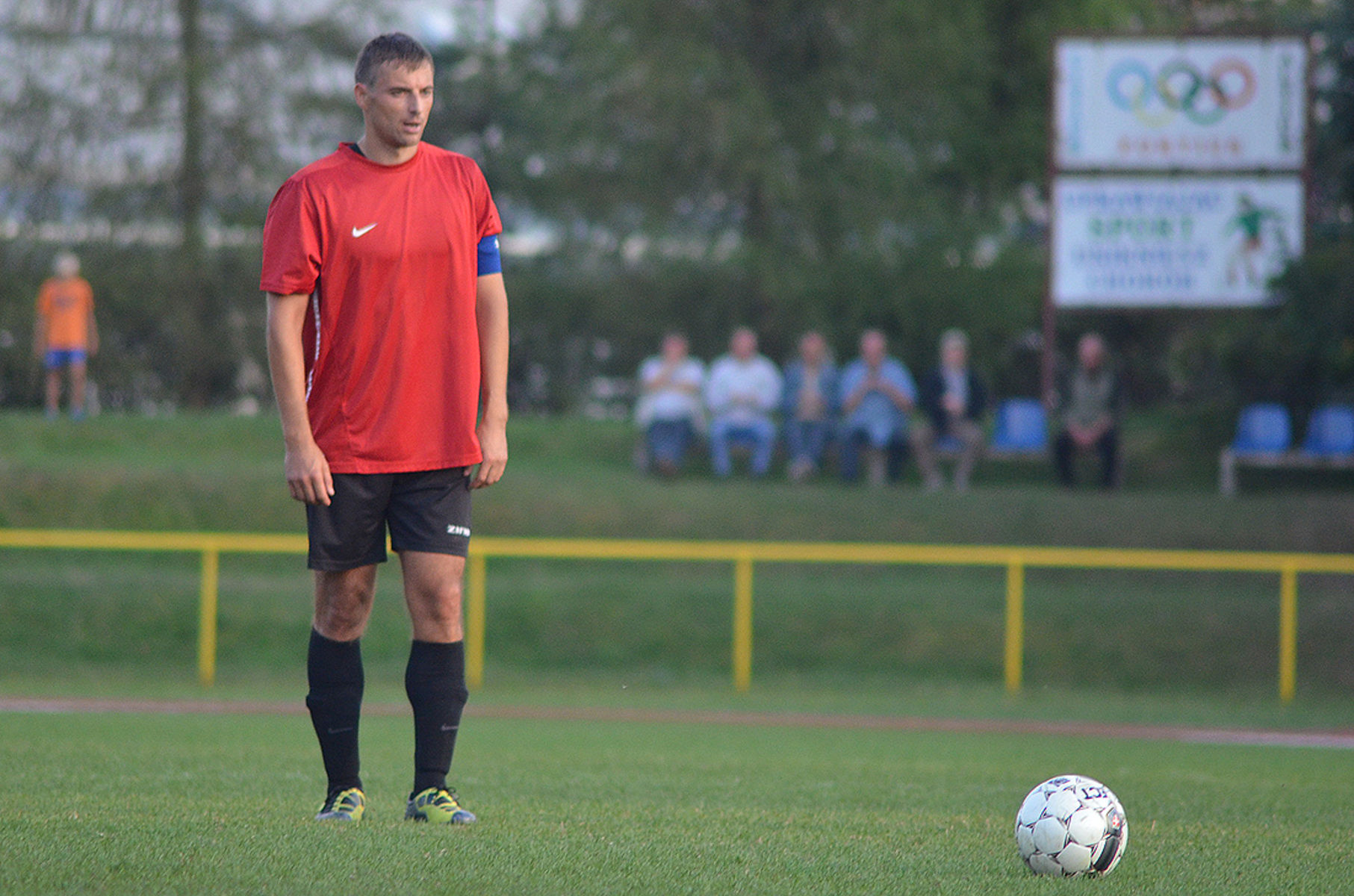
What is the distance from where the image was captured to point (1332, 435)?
18609 mm

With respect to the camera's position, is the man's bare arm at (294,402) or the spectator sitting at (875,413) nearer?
the man's bare arm at (294,402)

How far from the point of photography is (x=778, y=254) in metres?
26.2

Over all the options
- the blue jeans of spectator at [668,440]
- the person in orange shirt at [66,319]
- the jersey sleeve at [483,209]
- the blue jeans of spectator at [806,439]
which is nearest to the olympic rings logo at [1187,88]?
the blue jeans of spectator at [806,439]

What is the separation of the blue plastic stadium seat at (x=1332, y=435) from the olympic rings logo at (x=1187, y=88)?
3658 millimetres

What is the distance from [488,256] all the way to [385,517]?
841 mm

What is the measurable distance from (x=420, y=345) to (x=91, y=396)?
21.3 m

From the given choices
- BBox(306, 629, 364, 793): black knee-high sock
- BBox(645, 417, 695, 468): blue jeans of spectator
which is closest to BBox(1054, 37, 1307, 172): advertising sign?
BBox(645, 417, 695, 468): blue jeans of spectator

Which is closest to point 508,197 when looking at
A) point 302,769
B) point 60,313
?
point 60,313

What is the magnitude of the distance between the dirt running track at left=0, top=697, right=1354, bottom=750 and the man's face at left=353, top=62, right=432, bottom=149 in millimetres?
6988

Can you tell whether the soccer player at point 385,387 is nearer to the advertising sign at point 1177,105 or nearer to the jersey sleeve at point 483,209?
the jersey sleeve at point 483,209

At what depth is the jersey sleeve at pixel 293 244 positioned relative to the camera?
15.4 ft

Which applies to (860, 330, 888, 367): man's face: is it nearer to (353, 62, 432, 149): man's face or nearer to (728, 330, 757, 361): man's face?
(728, 330, 757, 361): man's face

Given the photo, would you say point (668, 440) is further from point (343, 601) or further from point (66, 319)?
point (343, 601)

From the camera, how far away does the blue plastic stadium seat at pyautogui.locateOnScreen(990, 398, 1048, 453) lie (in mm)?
19812
